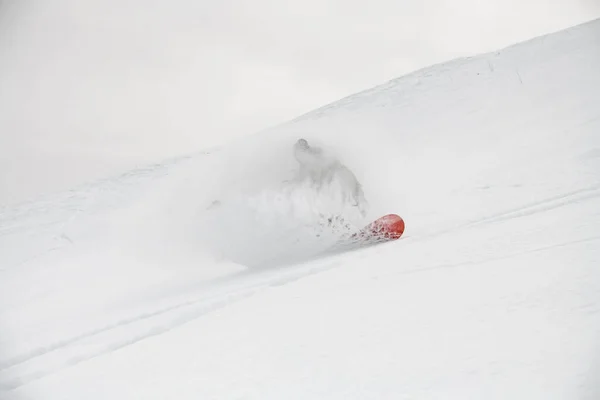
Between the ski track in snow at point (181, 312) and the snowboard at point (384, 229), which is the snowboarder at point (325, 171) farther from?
the ski track in snow at point (181, 312)

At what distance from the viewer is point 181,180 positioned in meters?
1.50

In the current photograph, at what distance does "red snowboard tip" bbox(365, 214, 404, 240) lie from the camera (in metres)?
1.26

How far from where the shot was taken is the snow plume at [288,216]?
1288mm

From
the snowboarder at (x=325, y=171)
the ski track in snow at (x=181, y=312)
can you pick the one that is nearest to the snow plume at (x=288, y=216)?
the snowboarder at (x=325, y=171)

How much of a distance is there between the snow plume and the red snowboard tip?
0.04 metres

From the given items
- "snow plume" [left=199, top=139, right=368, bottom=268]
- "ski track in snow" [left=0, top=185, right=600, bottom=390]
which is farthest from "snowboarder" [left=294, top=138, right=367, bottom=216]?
"ski track in snow" [left=0, top=185, right=600, bottom=390]

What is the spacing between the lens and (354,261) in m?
1.11

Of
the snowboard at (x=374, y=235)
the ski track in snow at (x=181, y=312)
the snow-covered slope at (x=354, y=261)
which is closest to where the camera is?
the snow-covered slope at (x=354, y=261)

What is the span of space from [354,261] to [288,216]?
11.8 inches

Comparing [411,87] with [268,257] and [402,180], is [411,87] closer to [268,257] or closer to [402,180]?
[402,180]

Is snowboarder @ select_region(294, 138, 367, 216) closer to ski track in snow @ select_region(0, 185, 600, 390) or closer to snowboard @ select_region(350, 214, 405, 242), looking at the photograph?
snowboard @ select_region(350, 214, 405, 242)

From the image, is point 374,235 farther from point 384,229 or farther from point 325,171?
point 325,171

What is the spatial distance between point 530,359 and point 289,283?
1.67ft

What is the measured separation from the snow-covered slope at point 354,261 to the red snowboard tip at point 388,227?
0.10ft
